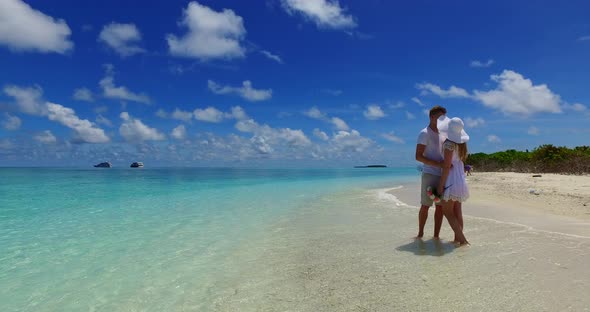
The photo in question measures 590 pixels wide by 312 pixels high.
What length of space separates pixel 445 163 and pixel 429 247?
141cm

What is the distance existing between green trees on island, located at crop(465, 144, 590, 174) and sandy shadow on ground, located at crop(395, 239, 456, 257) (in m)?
38.8

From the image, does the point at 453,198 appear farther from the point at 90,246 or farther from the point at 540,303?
the point at 90,246

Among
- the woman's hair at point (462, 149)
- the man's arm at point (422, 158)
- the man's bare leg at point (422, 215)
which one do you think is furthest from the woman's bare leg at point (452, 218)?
the woman's hair at point (462, 149)

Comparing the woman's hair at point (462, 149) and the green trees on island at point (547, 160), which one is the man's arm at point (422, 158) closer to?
the woman's hair at point (462, 149)

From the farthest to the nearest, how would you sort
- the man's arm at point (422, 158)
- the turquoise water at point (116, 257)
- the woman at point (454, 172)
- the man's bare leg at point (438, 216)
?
the man's bare leg at point (438, 216)
the man's arm at point (422, 158)
the woman at point (454, 172)
the turquoise water at point (116, 257)

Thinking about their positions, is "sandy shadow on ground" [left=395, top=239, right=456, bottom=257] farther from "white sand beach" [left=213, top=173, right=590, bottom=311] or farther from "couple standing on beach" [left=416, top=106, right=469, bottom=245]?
"couple standing on beach" [left=416, top=106, right=469, bottom=245]

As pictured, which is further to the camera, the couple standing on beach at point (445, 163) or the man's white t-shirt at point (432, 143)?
the man's white t-shirt at point (432, 143)

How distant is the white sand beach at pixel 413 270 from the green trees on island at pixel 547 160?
35660mm

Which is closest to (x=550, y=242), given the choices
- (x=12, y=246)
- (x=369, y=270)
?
(x=369, y=270)

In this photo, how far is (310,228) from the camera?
8289 millimetres

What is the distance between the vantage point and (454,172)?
215 inches

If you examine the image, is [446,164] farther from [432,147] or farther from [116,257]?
[116,257]

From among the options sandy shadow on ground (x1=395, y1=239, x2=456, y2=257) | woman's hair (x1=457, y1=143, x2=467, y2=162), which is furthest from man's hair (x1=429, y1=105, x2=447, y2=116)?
sandy shadow on ground (x1=395, y1=239, x2=456, y2=257)

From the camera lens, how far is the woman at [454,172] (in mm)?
5316
